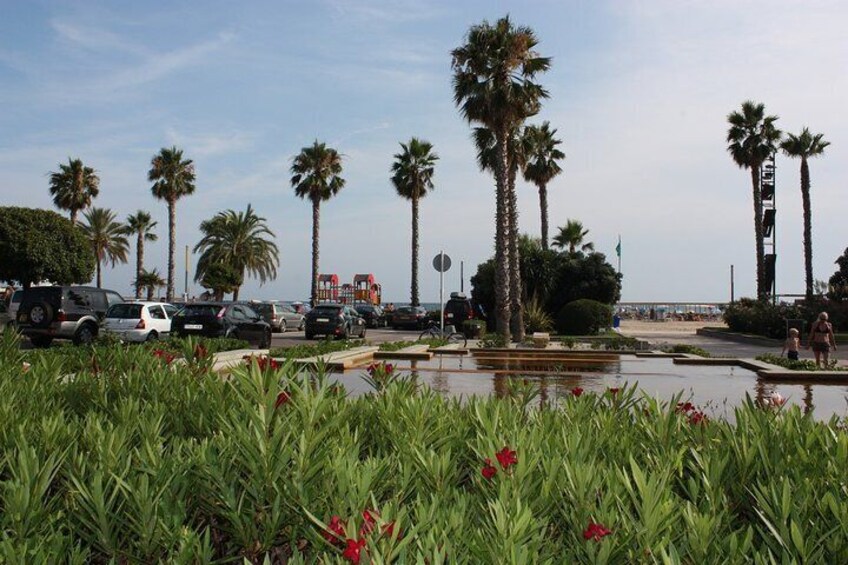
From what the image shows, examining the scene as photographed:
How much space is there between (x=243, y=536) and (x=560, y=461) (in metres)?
1.13

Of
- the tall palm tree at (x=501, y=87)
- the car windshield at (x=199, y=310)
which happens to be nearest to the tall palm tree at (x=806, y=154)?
the tall palm tree at (x=501, y=87)

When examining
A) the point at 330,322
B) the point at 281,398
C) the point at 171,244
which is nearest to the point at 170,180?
the point at 171,244

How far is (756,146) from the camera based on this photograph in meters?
42.2

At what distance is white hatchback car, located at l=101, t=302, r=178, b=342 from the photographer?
22.6 metres

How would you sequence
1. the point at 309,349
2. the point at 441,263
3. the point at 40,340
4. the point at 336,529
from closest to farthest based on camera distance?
the point at 336,529, the point at 309,349, the point at 40,340, the point at 441,263

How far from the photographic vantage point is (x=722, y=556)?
221 cm

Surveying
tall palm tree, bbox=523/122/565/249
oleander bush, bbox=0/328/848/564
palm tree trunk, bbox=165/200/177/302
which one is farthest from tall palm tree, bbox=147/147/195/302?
oleander bush, bbox=0/328/848/564

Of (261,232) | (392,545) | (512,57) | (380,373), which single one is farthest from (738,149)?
(392,545)

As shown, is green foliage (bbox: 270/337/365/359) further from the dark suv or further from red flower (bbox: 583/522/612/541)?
red flower (bbox: 583/522/612/541)

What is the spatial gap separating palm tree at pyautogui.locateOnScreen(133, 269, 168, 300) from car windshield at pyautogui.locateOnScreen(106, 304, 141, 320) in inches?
1947

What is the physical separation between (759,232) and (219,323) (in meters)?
31.6

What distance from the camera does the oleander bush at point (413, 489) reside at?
212 centimetres

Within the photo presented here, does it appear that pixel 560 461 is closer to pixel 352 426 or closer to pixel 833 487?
pixel 833 487

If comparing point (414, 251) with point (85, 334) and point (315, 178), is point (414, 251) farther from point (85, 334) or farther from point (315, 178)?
point (85, 334)
